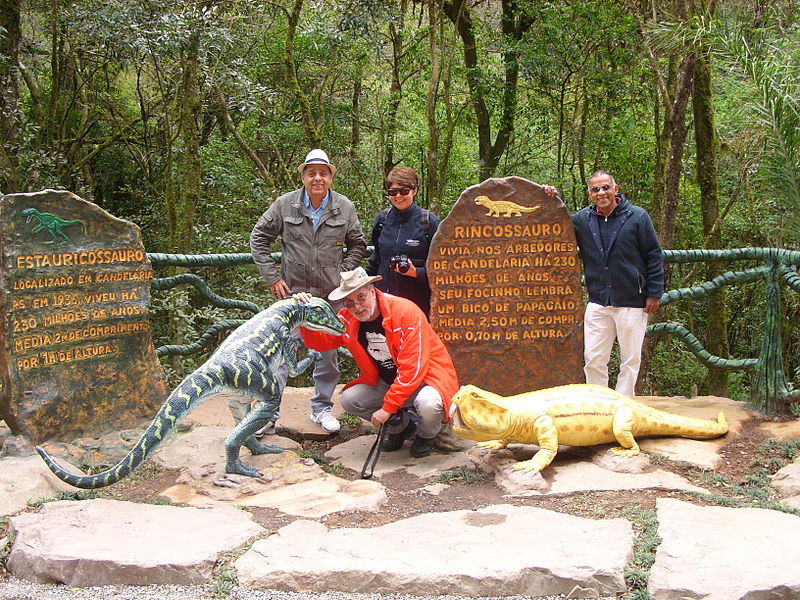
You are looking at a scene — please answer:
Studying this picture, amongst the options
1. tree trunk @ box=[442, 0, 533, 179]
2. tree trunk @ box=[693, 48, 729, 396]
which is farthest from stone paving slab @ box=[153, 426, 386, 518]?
tree trunk @ box=[442, 0, 533, 179]

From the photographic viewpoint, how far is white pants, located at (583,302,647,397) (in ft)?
17.2

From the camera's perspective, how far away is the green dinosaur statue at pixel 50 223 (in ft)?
15.9

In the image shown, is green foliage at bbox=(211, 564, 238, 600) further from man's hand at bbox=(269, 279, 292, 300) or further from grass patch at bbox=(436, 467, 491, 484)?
man's hand at bbox=(269, 279, 292, 300)

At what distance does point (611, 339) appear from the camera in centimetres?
545

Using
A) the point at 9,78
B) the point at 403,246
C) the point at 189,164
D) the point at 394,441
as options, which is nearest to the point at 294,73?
the point at 189,164

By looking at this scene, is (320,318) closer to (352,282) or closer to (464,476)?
(352,282)

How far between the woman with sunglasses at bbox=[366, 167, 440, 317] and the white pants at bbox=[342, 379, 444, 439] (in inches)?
32.6

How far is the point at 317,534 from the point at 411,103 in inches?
387

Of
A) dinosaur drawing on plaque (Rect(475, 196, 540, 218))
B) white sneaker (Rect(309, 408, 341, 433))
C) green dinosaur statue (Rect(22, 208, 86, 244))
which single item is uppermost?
dinosaur drawing on plaque (Rect(475, 196, 540, 218))

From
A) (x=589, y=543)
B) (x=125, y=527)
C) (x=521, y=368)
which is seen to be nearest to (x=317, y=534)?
(x=125, y=527)

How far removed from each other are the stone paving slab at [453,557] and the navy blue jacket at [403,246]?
2068mm

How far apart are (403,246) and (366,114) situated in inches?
279

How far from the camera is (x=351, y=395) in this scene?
495 cm

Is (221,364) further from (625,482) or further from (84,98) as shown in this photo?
(84,98)
